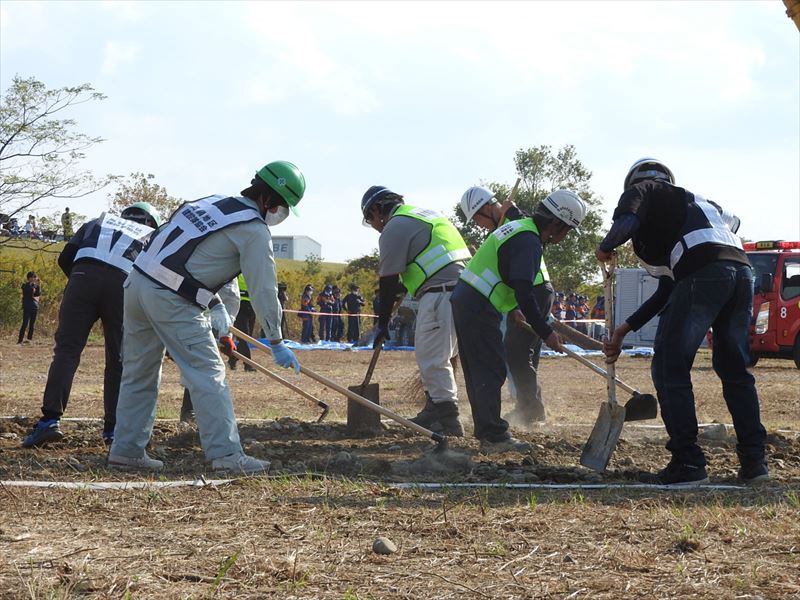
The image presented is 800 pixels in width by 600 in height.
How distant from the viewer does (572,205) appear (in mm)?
7016

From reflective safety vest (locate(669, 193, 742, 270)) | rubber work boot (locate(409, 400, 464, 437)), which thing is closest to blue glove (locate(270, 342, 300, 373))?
Result: reflective safety vest (locate(669, 193, 742, 270))

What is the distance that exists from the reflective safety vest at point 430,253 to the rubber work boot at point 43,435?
2.74m

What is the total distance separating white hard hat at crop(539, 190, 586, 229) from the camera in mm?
7004

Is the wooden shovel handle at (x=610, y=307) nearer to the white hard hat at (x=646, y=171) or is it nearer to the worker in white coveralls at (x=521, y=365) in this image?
the white hard hat at (x=646, y=171)

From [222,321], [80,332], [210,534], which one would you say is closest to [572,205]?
[222,321]

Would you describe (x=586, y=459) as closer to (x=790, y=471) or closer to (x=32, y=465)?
(x=790, y=471)

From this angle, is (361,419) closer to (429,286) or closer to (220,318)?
(429,286)

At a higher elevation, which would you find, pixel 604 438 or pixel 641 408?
pixel 641 408

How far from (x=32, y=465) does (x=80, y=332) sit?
46.3 inches

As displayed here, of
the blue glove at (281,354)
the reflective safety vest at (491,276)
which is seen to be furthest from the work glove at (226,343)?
the reflective safety vest at (491,276)

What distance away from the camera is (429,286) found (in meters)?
8.00

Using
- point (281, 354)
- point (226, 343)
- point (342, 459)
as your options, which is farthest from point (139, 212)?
point (342, 459)

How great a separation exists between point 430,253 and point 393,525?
3.93 m

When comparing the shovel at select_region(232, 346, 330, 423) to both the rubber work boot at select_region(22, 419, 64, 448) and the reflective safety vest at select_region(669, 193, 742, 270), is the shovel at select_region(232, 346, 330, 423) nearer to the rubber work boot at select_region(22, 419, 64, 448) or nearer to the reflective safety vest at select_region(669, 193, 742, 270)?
the rubber work boot at select_region(22, 419, 64, 448)
